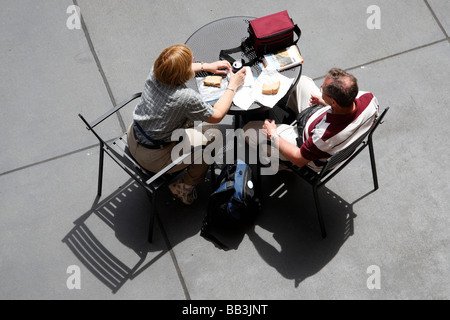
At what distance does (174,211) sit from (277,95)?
1234mm

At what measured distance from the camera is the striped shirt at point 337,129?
104 inches

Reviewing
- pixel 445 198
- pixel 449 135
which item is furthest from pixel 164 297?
pixel 449 135

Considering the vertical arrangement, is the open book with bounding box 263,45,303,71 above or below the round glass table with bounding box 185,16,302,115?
below

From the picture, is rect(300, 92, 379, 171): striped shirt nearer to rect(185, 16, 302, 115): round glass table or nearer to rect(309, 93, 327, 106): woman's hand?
rect(309, 93, 327, 106): woman's hand

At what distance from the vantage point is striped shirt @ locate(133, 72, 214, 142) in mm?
2742

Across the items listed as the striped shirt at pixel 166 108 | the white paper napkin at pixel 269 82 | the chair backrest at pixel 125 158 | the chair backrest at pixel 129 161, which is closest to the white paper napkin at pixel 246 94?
the white paper napkin at pixel 269 82

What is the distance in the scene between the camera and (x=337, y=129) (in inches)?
104

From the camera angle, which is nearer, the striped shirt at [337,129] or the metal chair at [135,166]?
the striped shirt at [337,129]

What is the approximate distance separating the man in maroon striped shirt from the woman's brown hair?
732 mm

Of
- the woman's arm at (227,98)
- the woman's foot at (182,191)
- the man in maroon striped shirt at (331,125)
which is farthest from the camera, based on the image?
the woman's foot at (182,191)

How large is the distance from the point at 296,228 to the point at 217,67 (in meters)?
1.34

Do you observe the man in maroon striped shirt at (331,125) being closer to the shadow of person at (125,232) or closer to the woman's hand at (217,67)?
the woman's hand at (217,67)

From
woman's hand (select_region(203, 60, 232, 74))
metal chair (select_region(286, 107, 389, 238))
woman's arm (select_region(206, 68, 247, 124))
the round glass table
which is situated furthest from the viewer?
the round glass table

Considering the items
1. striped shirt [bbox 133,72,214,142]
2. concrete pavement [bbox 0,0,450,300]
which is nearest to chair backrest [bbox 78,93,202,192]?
striped shirt [bbox 133,72,214,142]
